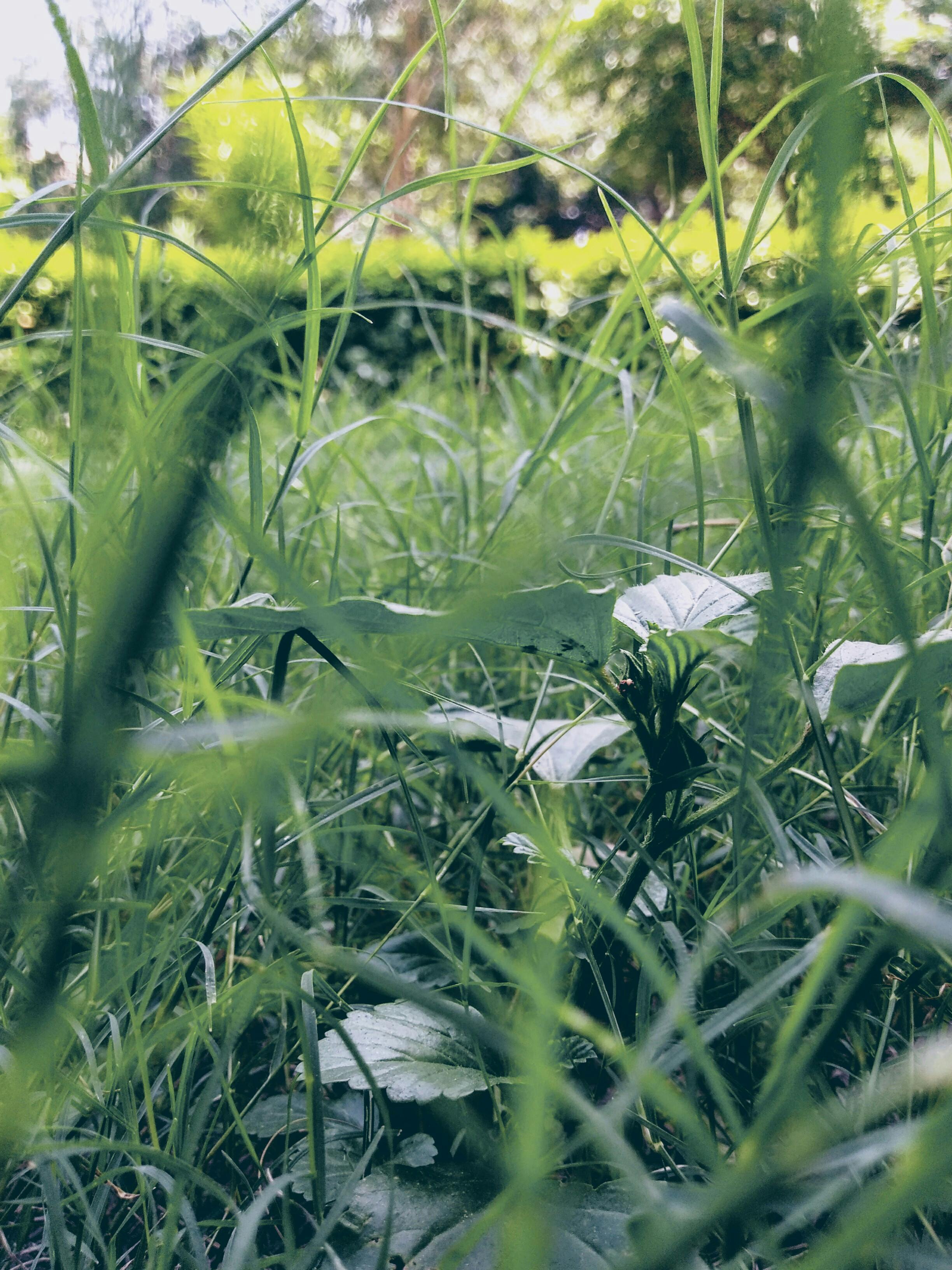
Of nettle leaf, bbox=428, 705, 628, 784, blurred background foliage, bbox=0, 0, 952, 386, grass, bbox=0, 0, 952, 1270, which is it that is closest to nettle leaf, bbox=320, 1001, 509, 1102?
grass, bbox=0, 0, 952, 1270

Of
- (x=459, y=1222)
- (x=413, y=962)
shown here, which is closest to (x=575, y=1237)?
(x=459, y=1222)

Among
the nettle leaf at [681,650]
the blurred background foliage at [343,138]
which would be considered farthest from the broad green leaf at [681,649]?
the blurred background foliage at [343,138]

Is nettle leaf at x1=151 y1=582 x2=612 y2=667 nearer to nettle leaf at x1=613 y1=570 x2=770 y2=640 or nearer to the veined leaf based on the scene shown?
nettle leaf at x1=613 y1=570 x2=770 y2=640

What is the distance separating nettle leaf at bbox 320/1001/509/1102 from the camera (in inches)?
11.6

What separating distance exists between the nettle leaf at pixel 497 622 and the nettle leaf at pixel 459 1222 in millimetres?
189

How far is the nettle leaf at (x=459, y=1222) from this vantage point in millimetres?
260

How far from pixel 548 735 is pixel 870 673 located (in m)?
0.15

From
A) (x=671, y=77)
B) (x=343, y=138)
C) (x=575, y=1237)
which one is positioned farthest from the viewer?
(x=671, y=77)

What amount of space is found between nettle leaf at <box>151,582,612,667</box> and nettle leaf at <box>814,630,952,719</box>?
9cm

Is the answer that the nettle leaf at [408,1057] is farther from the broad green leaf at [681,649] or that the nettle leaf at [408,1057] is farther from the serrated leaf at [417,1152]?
the broad green leaf at [681,649]

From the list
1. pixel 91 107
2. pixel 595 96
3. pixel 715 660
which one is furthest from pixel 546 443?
pixel 595 96

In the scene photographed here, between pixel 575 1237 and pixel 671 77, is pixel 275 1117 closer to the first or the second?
pixel 575 1237

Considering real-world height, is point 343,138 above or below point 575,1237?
above

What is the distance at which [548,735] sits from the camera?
383 millimetres
